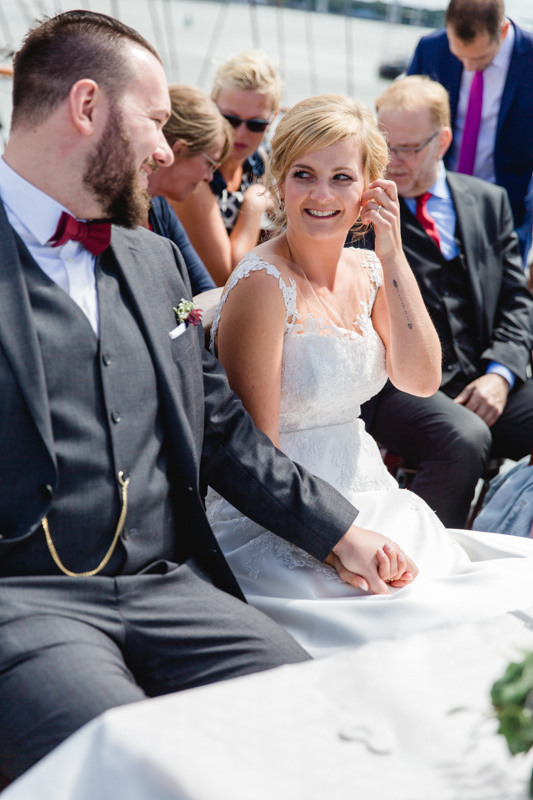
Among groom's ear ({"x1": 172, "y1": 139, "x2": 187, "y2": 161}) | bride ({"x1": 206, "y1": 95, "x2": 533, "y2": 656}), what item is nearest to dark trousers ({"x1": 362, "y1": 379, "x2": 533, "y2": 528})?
bride ({"x1": 206, "y1": 95, "x2": 533, "y2": 656})

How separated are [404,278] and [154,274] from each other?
32.5 inches

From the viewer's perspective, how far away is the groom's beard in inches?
61.2

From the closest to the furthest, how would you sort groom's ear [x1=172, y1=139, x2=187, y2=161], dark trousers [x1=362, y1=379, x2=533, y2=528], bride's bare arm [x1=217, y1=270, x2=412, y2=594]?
bride's bare arm [x1=217, y1=270, x2=412, y2=594] → dark trousers [x1=362, y1=379, x2=533, y2=528] → groom's ear [x1=172, y1=139, x2=187, y2=161]

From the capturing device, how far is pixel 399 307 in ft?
7.36

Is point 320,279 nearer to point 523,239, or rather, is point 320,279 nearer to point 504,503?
point 504,503

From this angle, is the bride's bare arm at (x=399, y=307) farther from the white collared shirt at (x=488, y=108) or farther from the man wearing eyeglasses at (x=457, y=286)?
the white collared shirt at (x=488, y=108)

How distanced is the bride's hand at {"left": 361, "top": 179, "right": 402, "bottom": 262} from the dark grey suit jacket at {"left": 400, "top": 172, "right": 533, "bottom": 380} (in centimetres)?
106

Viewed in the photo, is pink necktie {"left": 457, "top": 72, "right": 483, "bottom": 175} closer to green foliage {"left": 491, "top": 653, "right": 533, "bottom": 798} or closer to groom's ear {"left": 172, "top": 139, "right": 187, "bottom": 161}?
groom's ear {"left": 172, "top": 139, "right": 187, "bottom": 161}

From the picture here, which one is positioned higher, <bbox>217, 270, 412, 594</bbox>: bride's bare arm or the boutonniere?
the boutonniere

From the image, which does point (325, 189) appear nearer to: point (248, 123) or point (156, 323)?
point (156, 323)

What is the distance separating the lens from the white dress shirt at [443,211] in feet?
10.9

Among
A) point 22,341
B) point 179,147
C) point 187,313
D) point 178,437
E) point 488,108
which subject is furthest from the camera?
point 488,108

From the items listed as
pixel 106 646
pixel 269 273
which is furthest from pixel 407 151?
pixel 106 646

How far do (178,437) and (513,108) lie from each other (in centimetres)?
331
